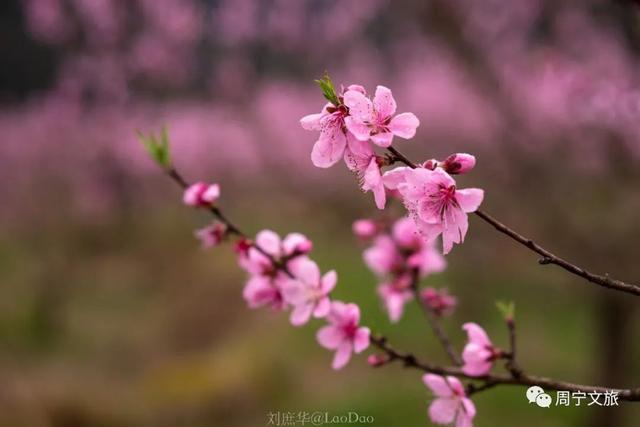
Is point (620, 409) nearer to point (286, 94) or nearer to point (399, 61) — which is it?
point (399, 61)

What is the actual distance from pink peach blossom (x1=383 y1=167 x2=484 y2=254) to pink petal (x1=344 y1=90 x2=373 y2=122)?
3.6 inches

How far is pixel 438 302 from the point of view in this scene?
1.56 metres

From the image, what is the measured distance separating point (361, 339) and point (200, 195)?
438mm

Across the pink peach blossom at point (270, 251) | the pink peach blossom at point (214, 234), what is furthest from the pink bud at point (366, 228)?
the pink peach blossom at point (214, 234)

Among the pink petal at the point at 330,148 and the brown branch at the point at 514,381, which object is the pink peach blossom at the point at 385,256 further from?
the pink petal at the point at 330,148

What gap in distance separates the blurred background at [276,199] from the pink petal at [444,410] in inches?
39.2

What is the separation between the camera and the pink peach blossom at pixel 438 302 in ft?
5.02

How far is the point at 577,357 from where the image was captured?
5.12 m

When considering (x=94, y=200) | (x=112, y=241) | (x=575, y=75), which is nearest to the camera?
(x=575, y=75)

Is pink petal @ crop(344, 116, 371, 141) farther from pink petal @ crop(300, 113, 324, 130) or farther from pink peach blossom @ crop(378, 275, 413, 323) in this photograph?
pink peach blossom @ crop(378, 275, 413, 323)

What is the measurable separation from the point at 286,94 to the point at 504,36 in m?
6.48

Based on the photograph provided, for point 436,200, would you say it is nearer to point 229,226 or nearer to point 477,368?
point 477,368

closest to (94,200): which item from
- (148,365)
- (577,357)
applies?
(148,365)

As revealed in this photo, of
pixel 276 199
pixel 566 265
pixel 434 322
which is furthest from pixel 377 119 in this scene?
pixel 276 199
